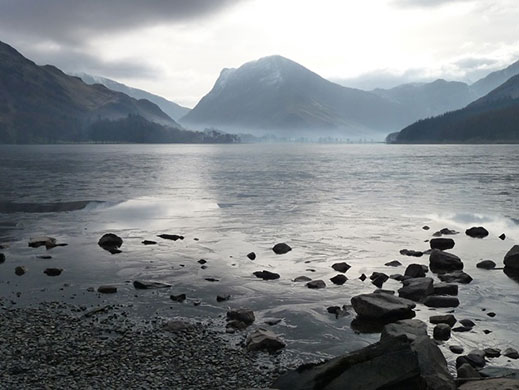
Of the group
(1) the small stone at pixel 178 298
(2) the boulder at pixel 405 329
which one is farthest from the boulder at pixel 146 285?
(2) the boulder at pixel 405 329

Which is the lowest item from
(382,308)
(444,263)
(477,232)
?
(382,308)

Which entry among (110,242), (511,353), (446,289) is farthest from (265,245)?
(511,353)

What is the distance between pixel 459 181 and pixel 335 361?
7770 cm

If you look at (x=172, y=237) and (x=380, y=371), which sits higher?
(x=380, y=371)

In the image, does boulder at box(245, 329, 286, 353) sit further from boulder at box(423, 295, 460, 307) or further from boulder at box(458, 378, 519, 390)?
boulder at box(423, 295, 460, 307)

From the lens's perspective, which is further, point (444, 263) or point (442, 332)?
point (444, 263)

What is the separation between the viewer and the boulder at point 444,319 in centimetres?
1870

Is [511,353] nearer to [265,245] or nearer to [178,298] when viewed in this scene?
[178,298]

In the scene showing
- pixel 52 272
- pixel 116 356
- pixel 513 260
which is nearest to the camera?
pixel 116 356

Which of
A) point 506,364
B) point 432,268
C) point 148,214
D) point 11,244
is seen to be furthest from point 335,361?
point 148,214

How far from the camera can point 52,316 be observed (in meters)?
19.3

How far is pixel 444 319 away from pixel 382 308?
2472 mm

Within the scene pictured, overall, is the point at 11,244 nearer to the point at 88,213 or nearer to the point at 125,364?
the point at 88,213

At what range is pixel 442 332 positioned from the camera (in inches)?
691
